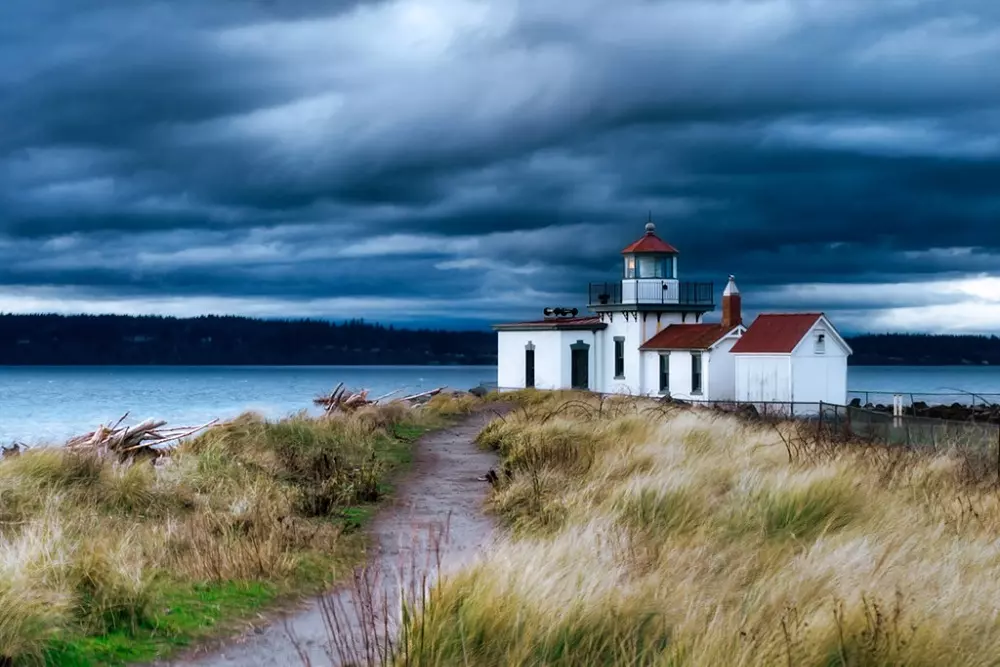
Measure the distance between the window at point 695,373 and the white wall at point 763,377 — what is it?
6.32ft

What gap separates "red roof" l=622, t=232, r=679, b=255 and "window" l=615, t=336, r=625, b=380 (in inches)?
150

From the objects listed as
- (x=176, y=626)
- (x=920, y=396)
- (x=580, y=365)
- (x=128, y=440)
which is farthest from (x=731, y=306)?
(x=176, y=626)

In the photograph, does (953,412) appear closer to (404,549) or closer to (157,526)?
(404,549)

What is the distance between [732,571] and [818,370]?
1182 inches

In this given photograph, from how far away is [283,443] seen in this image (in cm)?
1394

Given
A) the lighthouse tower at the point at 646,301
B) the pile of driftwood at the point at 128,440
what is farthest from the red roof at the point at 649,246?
the pile of driftwood at the point at 128,440

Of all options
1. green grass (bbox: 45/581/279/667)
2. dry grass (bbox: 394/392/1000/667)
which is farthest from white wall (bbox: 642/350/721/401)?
green grass (bbox: 45/581/279/667)

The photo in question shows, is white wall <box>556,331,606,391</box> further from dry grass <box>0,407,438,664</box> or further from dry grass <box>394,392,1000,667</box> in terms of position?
dry grass <box>394,392,1000,667</box>

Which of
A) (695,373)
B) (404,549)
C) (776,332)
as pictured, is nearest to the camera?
(404,549)

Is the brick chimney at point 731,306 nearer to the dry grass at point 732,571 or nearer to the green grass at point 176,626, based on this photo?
the dry grass at point 732,571

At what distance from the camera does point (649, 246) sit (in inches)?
1549

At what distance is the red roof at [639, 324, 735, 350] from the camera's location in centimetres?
3681

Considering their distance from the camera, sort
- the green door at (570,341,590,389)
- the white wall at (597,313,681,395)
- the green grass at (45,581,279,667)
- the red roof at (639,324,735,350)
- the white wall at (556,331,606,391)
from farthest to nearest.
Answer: the green door at (570,341,590,389) < the white wall at (556,331,606,391) < the white wall at (597,313,681,395) < the red roof at (639,324,735,350) < the green grass at (45,581,279,667)

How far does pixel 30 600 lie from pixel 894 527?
19.7 ft
